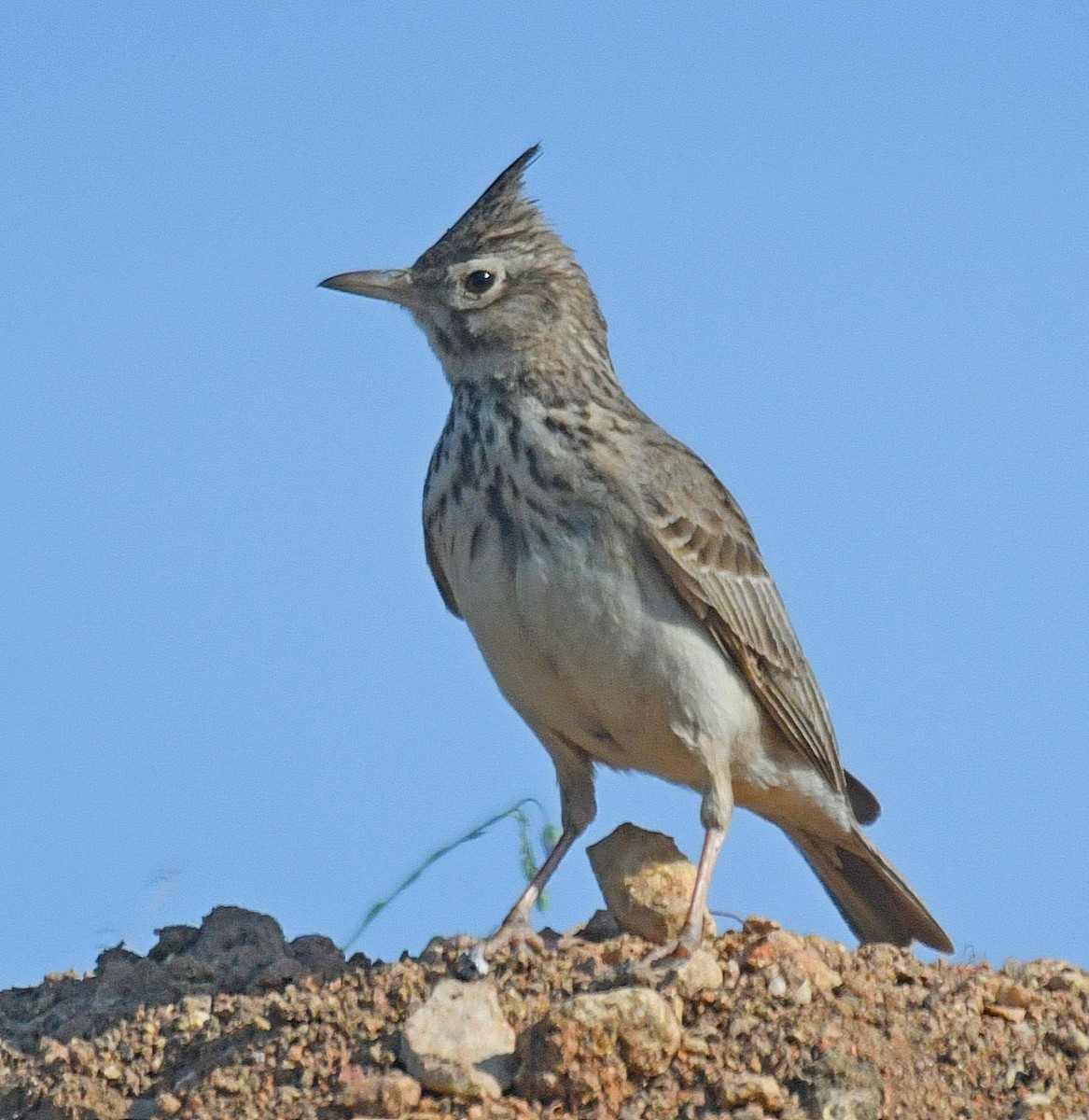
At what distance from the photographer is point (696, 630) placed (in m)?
8.12

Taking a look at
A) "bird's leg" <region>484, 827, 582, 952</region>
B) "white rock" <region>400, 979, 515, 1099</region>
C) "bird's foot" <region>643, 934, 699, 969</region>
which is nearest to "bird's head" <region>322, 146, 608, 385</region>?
"bird's leg" <region>484, 827, 582, 952</region>

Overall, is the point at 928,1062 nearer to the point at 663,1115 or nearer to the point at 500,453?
the point at 663,1115

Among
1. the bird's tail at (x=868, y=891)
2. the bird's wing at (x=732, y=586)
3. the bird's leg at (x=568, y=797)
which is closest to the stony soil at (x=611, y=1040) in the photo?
the bird's leg at (x=568, y=797)

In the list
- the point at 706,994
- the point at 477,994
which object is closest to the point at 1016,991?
the point at 706,994

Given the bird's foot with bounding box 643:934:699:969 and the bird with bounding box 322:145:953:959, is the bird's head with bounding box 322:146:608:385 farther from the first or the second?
the bird's foot with bounding box 643:934:699:969

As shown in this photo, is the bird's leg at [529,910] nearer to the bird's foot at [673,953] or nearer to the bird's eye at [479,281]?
the bird's foot at [673,953]

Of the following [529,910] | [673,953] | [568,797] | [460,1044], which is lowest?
[460,1044]

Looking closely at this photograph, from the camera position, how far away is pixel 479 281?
8.95 metres

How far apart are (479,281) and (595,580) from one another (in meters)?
1.83

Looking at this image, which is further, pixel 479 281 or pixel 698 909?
pixel 479 281

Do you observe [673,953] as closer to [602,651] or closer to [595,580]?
[602,651]

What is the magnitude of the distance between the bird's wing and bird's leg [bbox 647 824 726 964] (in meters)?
0.72

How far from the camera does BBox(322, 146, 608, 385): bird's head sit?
8766 millimetres

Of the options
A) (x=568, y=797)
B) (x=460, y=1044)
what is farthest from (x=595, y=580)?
(x=460, y=1044)
